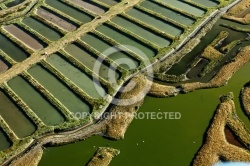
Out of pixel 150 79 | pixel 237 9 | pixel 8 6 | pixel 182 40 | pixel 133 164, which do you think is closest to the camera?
pixel 133 164

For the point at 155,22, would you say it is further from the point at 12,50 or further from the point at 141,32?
the point at 12,50

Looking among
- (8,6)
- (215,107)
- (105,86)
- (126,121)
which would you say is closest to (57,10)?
(8,6)

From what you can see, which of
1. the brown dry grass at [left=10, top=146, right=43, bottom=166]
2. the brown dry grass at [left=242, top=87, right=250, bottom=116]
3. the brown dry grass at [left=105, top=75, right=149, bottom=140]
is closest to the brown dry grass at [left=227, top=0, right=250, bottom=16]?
the brown dry grass at [left=242, top=87, right=250, bottom=116]

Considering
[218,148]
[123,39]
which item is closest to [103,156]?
[218,148]

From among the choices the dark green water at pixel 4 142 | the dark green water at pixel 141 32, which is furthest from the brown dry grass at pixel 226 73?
the dark green water at pixel 4 142

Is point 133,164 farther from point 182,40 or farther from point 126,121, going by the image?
point 182,40

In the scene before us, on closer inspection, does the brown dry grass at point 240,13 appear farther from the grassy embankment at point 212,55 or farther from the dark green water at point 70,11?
the dark green water at point 70,11
